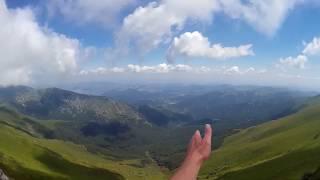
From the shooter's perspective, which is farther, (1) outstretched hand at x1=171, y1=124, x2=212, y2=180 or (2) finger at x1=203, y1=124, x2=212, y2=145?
(2) finger at x1=203, y1=124, x2=212, y2=145

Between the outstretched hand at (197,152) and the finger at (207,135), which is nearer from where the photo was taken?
the outstretched hand at (197,152)

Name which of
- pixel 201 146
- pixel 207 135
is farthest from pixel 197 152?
pixel 207 135

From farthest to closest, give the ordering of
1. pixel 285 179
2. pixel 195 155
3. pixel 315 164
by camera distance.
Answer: pixel 315 164, pixel 285 179, pixel 195 155

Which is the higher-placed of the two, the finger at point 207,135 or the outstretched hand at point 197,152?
the finger at point 207,135

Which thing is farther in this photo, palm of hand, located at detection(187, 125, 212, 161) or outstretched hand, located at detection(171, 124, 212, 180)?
palm of hand, located at detection(187, 125, 212, 161)

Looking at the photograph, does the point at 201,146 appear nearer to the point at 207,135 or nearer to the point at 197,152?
the point at 197,152

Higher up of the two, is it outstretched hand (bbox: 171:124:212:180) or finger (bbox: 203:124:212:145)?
finger (bbox: 203:124:212:145)

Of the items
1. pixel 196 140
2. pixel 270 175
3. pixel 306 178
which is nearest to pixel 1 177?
pixel 306 178

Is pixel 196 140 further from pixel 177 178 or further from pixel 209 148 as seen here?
pixel 177 178

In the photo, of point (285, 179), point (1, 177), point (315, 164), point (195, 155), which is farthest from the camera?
point (315, 164)

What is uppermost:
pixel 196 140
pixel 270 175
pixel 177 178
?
pixel 196 140

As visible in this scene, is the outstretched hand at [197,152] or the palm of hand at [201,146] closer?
the outstretched hand at [197,152]
